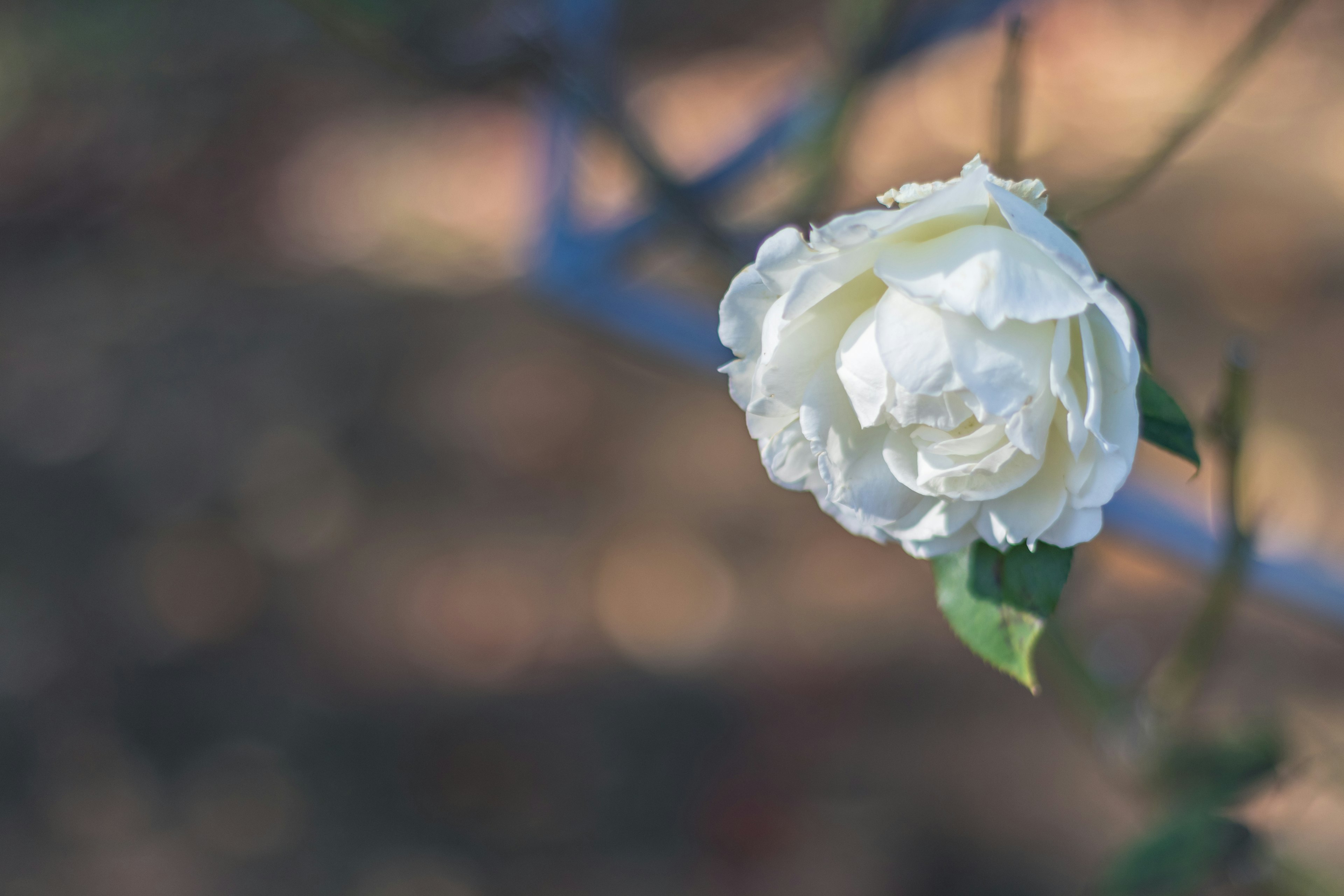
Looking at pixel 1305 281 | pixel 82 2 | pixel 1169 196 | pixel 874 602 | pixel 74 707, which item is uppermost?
pixel 82 2

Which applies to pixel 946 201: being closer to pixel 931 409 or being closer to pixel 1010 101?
pixel 931 409

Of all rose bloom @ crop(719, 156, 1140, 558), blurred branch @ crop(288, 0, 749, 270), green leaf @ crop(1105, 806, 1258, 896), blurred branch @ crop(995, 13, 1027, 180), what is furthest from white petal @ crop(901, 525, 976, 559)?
green leaf @ crop(1105, 806, 1258, 896)

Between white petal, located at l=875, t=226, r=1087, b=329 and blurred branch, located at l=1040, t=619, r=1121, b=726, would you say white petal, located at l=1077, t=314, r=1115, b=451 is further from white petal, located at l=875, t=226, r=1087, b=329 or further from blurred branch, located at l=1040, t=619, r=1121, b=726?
blurred branch, located at l=1040, t=619, r=1121, b=726

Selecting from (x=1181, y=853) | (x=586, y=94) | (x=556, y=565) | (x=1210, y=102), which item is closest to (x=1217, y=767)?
(x=1181, y=853)

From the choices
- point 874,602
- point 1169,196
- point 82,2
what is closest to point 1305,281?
point 1169,196

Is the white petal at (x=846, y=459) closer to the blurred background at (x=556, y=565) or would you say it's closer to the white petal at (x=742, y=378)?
the white petal at (x=742, y=378)

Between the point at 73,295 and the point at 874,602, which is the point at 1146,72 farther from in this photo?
the point at 73,295
